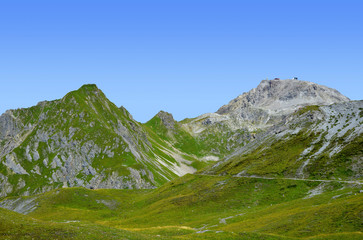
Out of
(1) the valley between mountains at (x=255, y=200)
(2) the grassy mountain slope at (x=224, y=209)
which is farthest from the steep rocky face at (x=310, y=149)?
(2) the grassy mountain slope at (x=224, y=209)

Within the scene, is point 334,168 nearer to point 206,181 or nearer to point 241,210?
point 241,210

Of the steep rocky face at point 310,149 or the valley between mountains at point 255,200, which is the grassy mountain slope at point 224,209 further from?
the steep rocky face at point 310,149

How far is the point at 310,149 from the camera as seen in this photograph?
124 m

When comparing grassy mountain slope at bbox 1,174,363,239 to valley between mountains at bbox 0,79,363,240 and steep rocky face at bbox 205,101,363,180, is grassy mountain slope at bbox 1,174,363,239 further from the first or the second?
steep rocky face at bbox 205,101,363,180

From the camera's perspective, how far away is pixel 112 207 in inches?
6019

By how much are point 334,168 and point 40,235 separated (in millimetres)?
95464

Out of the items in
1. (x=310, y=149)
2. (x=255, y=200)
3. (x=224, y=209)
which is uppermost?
(x=310, y=149)

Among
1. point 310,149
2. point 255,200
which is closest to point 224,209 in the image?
point 255,200

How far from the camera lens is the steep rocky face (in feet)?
349

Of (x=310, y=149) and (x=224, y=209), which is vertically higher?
(x=310, y=149)

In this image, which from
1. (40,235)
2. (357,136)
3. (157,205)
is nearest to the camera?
(40,235)

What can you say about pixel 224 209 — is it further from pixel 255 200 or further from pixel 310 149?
pixel 310 149

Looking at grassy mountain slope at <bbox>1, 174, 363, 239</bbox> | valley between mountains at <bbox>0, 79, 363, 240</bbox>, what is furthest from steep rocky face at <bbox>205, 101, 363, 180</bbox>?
grassy mountain slope at <bbox>1, 174, 363, 239</bbox>

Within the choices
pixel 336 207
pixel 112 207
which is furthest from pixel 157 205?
pixel 336 207
